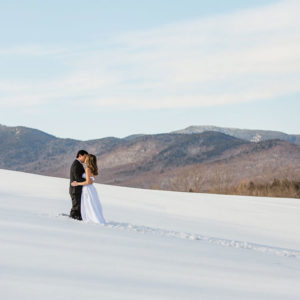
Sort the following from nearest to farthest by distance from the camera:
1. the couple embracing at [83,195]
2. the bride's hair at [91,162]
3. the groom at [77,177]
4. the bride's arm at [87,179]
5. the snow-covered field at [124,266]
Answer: the snow-covered field at [124,266] < the bride's hair at [91,162] < the groom at [77,177] < the bride's arm at [87,179] < the couple embracing at [83,195]

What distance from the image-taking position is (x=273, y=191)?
46.8 metres

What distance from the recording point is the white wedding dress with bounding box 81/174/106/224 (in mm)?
11023

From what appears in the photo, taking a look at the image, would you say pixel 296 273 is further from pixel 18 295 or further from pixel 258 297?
pixel 18 295

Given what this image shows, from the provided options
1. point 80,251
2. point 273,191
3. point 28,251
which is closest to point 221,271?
point 80,251

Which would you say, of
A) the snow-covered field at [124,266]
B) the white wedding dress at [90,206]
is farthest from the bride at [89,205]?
the snow-covered field at [124,266]

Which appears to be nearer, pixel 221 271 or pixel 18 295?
pixel 18 295

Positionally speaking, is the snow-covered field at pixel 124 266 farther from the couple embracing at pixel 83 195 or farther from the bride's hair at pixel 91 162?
the bride's hair at pixel 91 162

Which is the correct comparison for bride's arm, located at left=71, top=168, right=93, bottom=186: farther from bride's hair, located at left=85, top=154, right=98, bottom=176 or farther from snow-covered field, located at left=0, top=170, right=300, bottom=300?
snow-covered field, located at left=0, top=170, right=300, bottom=300

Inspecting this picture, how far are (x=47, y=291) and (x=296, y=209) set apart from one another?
19415 mm

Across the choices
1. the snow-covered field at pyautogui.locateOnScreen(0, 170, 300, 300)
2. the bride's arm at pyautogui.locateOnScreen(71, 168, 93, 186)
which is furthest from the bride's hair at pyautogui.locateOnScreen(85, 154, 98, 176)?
the snow-covered field at pyautogui.locateOnScreen(0, 170, 300, 300)

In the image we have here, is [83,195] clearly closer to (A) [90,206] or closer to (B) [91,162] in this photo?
(A) [90,206]

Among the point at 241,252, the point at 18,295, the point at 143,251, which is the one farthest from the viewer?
the point at 241,252

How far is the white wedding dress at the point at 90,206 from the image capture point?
11.0 meters

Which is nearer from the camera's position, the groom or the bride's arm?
the groom
